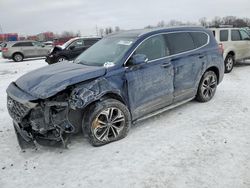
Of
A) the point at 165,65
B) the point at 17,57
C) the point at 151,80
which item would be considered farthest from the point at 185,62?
the point at 17,57

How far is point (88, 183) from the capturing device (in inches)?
125

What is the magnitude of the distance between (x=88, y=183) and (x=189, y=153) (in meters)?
1.54

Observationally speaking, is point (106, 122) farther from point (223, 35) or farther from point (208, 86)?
point (223, 35)

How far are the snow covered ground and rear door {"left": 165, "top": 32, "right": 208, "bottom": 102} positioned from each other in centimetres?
59

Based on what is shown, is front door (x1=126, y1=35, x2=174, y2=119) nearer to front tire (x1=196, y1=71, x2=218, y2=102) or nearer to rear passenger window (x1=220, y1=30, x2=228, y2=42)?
front tire (x1=196, y1=71, x2=218, y2=102)

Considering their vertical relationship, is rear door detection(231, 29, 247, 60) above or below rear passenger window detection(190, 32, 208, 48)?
below

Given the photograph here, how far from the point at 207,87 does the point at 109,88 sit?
2.94 meters

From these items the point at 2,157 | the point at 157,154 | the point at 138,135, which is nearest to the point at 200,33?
the point at 138,135

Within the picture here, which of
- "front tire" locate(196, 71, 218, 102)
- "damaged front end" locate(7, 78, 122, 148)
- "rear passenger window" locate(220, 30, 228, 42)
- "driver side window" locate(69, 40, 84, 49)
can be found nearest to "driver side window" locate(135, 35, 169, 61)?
"damaged front end" locate(7, 78, 122, 148)

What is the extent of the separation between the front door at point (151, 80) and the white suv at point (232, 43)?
226 inches

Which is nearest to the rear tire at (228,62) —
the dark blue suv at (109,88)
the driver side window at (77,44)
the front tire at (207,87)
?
the front tire at (207,87)

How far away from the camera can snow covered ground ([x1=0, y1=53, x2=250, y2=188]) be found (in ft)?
10.4

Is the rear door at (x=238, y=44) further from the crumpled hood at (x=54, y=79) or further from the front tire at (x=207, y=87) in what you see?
the crumpled hood at (x=54, y=79)

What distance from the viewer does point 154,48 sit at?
15.7ft
